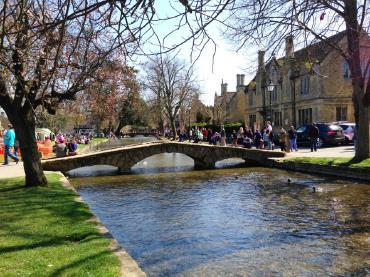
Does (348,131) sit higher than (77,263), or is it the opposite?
(348,131)

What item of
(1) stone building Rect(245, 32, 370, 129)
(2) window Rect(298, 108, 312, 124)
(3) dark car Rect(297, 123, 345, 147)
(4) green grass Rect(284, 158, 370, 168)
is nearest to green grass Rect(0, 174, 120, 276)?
(4) green grass Rect(284, 158, 370, 168)

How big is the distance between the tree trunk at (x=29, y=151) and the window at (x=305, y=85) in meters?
38.6

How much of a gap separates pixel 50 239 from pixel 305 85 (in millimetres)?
45346

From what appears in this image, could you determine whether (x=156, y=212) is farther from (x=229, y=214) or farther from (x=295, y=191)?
(x=295, y=191)

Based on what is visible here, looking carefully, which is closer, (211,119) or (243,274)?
(243,274)

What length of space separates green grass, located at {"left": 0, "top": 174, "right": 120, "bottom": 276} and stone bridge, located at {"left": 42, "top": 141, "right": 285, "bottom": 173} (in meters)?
12.2

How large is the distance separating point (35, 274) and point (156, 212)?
26.8 ft

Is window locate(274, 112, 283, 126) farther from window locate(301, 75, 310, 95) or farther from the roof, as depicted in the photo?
the roof

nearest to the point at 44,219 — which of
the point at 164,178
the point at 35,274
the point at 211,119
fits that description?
the point at 35,274

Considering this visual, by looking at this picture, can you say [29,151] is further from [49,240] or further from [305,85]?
[305,85]

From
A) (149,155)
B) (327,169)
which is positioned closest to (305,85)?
(149,155)

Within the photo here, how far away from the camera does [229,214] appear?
13938mm

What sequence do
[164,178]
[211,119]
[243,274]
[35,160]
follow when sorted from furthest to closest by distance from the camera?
[211,119] → [164,178] → [35,160] → [243,274]

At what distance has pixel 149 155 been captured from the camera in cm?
2941
